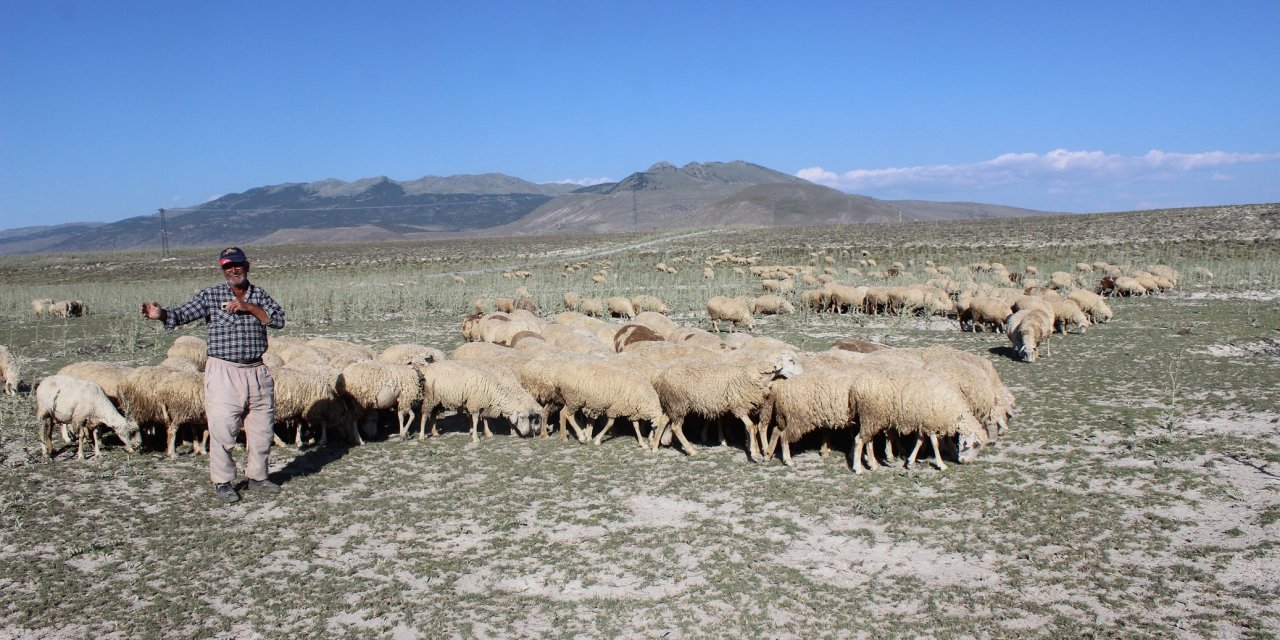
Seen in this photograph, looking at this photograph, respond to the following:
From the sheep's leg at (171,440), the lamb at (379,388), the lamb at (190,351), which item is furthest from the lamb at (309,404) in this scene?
the lamb at (190,351)

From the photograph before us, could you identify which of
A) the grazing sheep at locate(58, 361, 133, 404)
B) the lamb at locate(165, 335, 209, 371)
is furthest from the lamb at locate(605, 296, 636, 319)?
the grazing sheep at locate(58, 361, 133, 404)

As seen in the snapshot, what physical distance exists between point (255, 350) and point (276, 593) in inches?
106

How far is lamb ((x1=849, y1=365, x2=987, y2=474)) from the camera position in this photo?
809 cm

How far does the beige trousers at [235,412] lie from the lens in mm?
7293

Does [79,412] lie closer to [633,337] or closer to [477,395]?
[477,395]

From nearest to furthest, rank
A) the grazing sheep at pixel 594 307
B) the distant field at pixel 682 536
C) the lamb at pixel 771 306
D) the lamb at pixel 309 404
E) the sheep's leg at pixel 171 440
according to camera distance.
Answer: the distant field at pixel 682 536, the sheep's leg at pixel 171 440, the lamb at pixel 309 404, the lamb at pixel 771 306, the grazing sheep at pixel 594 307

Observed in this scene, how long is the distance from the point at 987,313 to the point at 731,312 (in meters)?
6.19

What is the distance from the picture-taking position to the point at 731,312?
65.9ft

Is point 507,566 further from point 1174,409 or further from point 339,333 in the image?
point 339,333

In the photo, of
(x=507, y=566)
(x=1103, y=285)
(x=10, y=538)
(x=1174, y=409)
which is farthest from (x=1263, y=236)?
(x=10, y=538)

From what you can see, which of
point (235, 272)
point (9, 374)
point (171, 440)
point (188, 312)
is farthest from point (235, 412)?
point (9, 374)

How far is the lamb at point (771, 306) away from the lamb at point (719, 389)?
44.1 ft

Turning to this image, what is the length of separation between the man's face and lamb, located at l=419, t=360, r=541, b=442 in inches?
127

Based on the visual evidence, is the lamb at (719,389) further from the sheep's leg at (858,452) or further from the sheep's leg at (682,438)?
the sheep's leg at (858,452)
